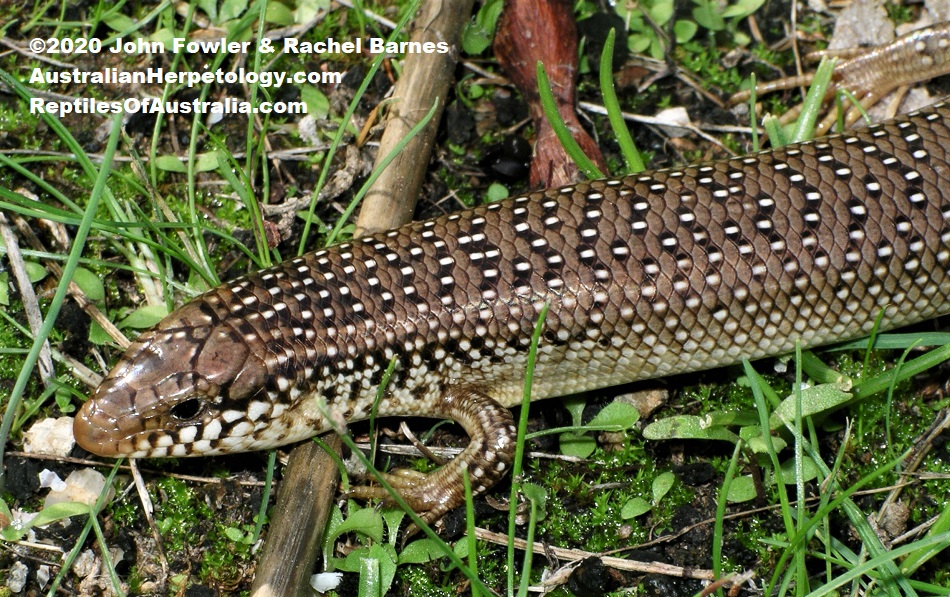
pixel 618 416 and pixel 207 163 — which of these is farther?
pixel 207 163

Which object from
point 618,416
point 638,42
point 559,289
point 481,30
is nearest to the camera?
point 559,289

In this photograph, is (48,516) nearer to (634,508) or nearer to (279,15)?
(634,508)

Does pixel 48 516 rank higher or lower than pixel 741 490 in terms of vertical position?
higher

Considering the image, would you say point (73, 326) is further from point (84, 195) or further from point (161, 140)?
point (161, 140)

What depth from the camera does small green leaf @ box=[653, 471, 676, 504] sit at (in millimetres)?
4266

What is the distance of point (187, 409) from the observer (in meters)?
3.87

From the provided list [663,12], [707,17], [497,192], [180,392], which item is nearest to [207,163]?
[497,192]

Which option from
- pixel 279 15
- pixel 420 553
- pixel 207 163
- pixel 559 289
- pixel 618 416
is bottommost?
pixel 420 553

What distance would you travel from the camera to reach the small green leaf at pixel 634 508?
13.9 feet

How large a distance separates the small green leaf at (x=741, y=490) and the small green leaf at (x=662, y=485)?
26 centimetres

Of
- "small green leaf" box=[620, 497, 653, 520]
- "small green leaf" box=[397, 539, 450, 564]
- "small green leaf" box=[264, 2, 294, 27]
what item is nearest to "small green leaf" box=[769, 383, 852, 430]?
"small green leaf" box=[620, 497, 653, 520]

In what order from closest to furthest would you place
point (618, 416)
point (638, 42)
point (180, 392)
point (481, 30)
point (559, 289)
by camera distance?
point (180, 392) → point (559, 289) → point (618, 416) → point (481, 30) → point (638, 42)

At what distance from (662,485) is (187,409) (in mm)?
2088

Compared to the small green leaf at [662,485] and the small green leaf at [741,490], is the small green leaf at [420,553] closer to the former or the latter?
the small green leaf at [662,485]
